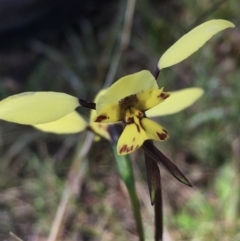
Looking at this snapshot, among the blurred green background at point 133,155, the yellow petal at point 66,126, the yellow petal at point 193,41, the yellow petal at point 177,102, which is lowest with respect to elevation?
the yellow petal at point 193,41

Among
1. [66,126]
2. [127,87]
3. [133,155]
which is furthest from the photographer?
[133,155]

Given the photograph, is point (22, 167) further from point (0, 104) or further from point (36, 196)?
point (0, 104)

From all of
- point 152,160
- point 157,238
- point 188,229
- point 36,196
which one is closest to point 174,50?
point 152,160

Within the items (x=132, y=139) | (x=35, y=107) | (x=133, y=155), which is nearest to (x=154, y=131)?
(x=132, y=139)

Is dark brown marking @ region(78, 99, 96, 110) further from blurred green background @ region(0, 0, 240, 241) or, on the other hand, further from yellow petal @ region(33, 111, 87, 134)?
blurred green background @ region(0, 0, 240, 241)

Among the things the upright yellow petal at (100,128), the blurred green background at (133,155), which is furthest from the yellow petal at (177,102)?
the blurred green background at (133,155)

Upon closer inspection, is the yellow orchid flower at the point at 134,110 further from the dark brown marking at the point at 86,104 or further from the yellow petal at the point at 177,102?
the yellow petal at the point at 177,102

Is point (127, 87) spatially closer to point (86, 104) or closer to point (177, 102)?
point (86, 104)

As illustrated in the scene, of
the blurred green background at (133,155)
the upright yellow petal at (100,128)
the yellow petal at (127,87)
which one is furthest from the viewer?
the blurred green background at (133,155)
